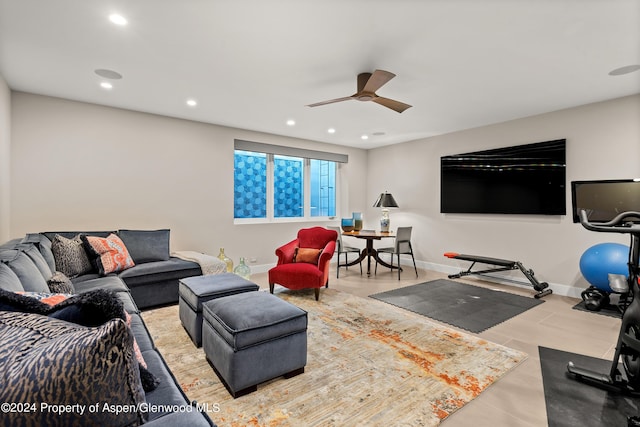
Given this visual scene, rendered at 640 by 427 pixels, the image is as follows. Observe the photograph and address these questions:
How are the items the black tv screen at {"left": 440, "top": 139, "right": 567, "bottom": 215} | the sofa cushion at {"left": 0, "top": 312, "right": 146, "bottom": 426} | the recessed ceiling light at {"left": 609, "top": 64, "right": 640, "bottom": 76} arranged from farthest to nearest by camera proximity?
the black tv screen at {"left": 440, "top": 139, "right": 567, "bottom": 215}, the recessed ceiling light at {"left": 609, "top": 64, "right": 640, "bottom": 76}, the sofa cushion at {"left": 0, "top": 312, "right": 146, "bottom": 426}

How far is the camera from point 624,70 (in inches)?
116

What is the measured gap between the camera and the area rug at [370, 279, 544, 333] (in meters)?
3.24

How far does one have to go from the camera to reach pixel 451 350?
253 centimetres

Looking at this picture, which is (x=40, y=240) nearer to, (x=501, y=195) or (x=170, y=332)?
(x=170, y=332)

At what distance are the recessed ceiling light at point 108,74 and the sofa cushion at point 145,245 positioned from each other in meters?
1.77

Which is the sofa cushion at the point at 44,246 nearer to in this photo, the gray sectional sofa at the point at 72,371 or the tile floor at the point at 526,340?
the gray sectional sofa at the point at 72,371

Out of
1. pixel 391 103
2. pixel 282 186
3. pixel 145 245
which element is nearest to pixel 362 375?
pixel 391 103

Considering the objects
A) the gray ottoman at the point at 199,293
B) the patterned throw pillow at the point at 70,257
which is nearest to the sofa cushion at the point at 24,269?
the gray ottoman at the point at 199,293

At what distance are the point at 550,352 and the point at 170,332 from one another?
10.7ft

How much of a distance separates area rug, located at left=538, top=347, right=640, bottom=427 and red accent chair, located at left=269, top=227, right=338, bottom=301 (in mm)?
2300

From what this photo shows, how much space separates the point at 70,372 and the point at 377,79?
2779mm

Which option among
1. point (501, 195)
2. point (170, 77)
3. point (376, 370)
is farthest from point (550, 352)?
point (170, 77)

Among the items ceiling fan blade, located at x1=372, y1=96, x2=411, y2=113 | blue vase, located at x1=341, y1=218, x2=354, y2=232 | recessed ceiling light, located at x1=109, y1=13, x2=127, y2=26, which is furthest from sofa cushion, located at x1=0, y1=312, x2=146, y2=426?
blue vase, located at x1=341, y1=218, x2=354, y2=232

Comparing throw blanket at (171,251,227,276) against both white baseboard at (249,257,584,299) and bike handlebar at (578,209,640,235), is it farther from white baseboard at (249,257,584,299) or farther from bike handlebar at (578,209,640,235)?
bike handlebar at (578,209,640,235)
